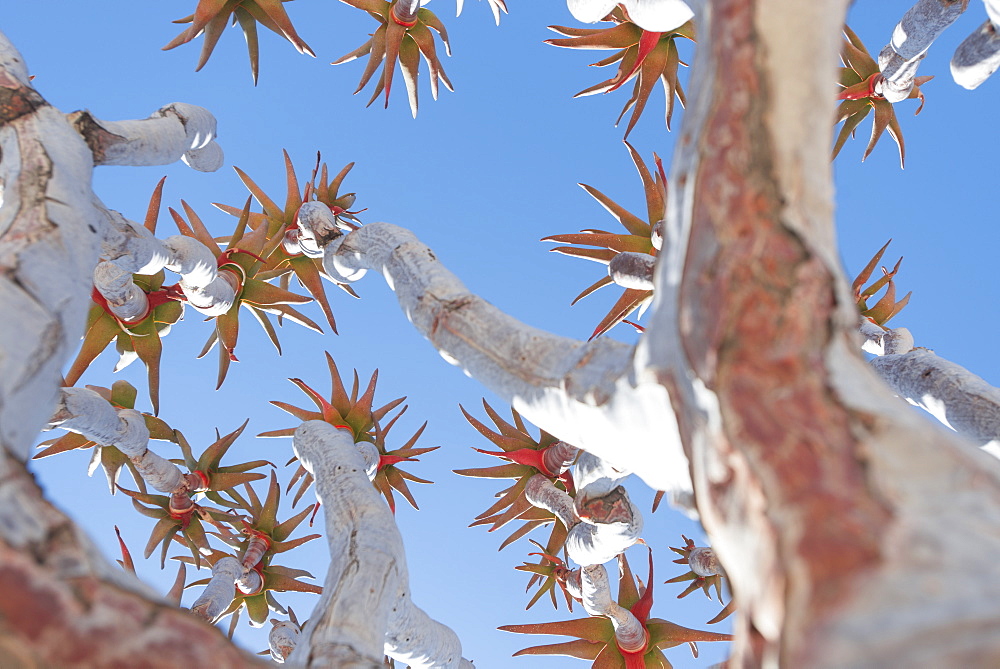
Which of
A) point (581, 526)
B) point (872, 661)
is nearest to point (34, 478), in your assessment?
point (872, 661)

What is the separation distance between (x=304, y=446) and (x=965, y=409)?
3760 millimetres

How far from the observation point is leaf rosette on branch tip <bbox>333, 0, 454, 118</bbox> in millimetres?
5590

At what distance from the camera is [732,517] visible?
45.8 inches

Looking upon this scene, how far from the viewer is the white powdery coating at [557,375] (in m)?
1.70

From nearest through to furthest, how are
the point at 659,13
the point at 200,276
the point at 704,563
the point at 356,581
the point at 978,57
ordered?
1. the point at 356,581
2. the point at 659,13
3. the point at 978,57
4. the point at 200,276
5. the point at 704,563

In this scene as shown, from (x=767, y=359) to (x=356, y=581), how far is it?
1961 mm

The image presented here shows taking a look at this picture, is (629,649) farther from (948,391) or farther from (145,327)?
(145,327)

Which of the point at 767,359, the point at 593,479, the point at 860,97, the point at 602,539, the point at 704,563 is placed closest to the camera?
A: the point at 767,359

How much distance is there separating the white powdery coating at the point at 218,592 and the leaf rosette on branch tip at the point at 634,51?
4.92 meters

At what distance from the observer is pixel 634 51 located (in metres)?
5.35

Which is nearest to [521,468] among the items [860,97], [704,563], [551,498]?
[551,498]

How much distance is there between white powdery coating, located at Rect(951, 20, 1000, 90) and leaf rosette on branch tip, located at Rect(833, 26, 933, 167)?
165 centimetres

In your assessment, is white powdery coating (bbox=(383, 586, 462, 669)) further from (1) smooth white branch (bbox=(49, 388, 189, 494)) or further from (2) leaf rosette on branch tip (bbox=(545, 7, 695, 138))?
(2) leaf rosette on branch tip (bbox=(545, 7, 695, 138))

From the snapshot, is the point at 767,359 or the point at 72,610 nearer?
the point at 72,610
